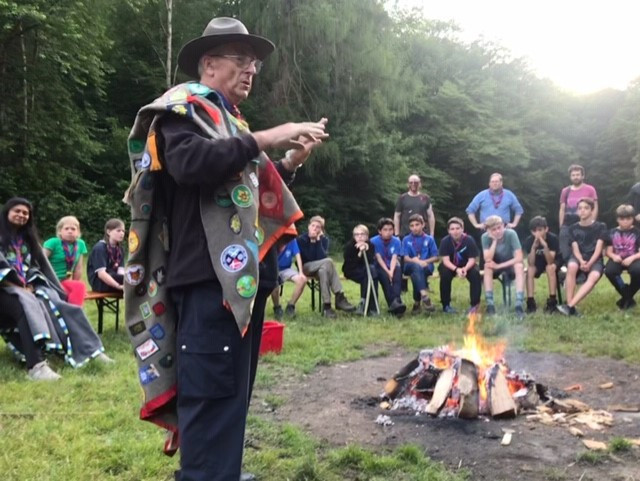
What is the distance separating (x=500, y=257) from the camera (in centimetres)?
819

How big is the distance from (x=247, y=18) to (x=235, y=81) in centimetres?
1765

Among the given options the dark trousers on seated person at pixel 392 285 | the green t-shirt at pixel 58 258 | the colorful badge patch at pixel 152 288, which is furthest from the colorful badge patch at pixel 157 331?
the dark trousers on seated person at pixel 392 285

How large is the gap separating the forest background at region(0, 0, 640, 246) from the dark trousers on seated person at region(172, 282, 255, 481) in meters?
14.3

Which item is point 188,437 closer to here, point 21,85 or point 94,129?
point 21,85

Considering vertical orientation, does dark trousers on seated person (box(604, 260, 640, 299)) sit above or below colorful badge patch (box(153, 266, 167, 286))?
below

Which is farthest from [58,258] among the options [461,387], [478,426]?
[478,426]

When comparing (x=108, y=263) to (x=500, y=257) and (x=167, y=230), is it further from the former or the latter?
(x=167, y=230)

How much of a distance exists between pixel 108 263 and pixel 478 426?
4548mm

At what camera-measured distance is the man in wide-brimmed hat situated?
6.40ft

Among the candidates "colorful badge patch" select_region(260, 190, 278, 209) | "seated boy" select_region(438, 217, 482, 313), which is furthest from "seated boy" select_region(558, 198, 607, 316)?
"colorful badge patch" select_region(260, 190, 278, 209)

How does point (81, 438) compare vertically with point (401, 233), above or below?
below

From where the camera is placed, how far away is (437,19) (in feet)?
96.6

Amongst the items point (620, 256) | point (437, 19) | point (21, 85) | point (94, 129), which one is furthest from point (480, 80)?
point (620, 256)

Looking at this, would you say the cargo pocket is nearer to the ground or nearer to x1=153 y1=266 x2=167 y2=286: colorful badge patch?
x1=153 y1=266 x2=167 y2=286: colorful badge patch
